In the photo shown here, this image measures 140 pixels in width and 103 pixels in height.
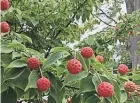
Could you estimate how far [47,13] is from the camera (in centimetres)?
208

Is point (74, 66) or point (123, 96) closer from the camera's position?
point (74, 66)

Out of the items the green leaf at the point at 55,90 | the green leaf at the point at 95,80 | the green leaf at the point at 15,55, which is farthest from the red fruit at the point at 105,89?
the green leaf at the point at 15,55

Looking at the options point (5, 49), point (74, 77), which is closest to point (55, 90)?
point (74, 77)

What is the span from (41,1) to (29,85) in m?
1.17

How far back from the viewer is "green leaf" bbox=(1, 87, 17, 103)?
3.52 ft

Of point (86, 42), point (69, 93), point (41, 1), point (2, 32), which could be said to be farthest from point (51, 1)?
point (2, 32)

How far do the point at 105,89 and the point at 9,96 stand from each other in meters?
0.28

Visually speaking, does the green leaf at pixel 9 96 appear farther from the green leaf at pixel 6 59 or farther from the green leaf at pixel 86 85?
the green leaf at pixel 86 85

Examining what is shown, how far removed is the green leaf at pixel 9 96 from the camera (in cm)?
107

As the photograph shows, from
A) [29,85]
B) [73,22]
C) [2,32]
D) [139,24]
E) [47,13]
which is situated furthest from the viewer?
[139,24]

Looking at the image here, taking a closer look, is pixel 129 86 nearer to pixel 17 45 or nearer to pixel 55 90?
pixel 55 90

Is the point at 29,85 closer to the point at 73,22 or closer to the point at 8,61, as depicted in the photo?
the point at 8,61

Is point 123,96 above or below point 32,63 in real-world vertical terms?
below

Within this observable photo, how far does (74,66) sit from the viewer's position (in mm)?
1019
